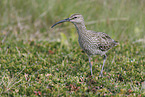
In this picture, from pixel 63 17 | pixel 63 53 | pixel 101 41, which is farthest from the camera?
pixel 63 17

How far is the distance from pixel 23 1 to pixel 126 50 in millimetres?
4951

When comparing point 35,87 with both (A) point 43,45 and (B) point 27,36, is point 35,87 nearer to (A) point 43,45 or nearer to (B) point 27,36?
(A) point 43,45

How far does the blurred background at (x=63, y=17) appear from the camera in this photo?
8.42 meters

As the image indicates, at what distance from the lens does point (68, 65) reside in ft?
19.8

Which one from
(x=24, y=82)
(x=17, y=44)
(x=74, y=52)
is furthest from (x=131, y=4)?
(x=24, y=82)

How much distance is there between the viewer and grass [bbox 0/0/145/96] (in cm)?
483

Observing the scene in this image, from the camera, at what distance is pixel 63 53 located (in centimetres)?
682

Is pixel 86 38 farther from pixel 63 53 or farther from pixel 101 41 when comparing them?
pixel 63 53

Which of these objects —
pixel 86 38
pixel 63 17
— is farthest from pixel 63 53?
pixel 63 17

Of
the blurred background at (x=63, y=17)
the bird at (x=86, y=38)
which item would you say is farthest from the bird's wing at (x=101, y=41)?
the blurred background at (x=63, y=17)

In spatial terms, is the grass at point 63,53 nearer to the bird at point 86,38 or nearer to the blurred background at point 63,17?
the blurred background at point 63,17

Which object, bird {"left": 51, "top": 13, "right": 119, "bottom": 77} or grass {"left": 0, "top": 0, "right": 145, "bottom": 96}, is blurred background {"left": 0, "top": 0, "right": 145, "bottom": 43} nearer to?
grass {"left": 0, "top": 0, "right": 145, "bottom": 96}

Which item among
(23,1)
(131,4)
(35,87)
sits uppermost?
(23,1)

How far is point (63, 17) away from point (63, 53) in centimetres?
209
